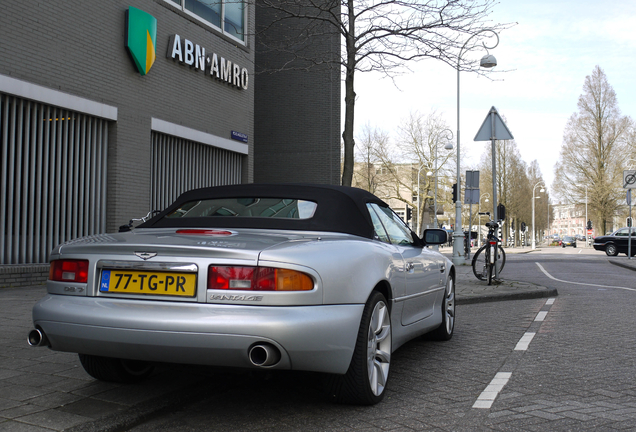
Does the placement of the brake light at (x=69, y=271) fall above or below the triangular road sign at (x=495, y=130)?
below

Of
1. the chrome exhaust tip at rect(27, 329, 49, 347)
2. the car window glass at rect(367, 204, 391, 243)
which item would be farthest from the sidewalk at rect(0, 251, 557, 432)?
the car window glass at rect(367, 204, 391, 243)

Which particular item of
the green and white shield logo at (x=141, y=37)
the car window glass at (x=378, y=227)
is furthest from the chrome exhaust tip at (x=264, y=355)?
the green and white shield logo at (x=141, y=37)

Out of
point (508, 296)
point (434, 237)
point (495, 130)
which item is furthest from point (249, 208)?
point (495, 130)

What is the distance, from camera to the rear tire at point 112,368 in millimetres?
4031

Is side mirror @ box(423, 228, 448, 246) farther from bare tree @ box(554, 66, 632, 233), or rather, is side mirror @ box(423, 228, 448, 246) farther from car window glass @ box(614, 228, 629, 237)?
bare tree @ box(554, 66, 632, 233)

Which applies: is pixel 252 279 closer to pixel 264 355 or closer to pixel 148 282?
pixel 264 355

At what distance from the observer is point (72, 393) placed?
12.6ft

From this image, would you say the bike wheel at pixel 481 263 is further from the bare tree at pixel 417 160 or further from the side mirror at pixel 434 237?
the bare tree at pixel 417 160

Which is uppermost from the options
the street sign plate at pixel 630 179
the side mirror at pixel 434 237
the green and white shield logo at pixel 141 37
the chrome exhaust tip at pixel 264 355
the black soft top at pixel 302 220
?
the green and white shield logo at pixel 141 37

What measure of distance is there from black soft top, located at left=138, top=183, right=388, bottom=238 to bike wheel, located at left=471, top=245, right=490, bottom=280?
25.0ft

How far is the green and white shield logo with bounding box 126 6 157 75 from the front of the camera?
12.0 metres

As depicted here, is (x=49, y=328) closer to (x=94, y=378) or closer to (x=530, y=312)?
(x=94, y=378)

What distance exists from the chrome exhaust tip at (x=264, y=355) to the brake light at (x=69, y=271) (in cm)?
106

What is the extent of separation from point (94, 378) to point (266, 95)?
1800 cm
